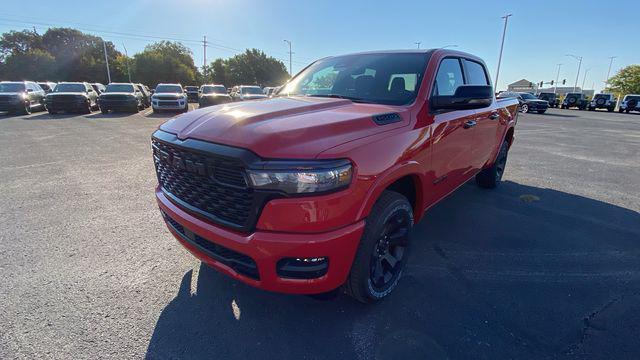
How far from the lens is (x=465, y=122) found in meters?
3.36

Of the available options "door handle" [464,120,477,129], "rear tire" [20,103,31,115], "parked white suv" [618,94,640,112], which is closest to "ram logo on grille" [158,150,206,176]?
"door handle" [464,120,477,129]

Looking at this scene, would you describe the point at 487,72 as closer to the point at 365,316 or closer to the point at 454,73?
the point at 454,73

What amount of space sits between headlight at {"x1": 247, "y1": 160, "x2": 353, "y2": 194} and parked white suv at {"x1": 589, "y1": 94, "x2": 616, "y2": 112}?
4654 cm

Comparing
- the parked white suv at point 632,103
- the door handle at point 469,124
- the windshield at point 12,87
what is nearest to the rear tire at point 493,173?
the door handle at point 469,124

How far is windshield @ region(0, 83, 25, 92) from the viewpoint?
16.9 metres

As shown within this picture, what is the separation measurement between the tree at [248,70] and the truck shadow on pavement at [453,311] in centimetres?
7536

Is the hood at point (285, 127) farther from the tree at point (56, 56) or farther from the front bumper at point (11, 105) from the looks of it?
the tree at point (56, 56)

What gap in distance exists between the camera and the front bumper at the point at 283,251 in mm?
1838

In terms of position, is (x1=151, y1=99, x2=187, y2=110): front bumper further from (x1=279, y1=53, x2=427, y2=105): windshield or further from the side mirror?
the side mirror

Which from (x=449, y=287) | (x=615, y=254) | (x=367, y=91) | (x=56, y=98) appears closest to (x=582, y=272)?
(x=615, y=254)

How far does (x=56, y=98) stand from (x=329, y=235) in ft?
66.3

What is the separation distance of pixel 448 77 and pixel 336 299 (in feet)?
8.10

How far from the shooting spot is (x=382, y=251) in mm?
2498

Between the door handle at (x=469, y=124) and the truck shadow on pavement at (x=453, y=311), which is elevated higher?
the door handle at (x=469, y=124)
